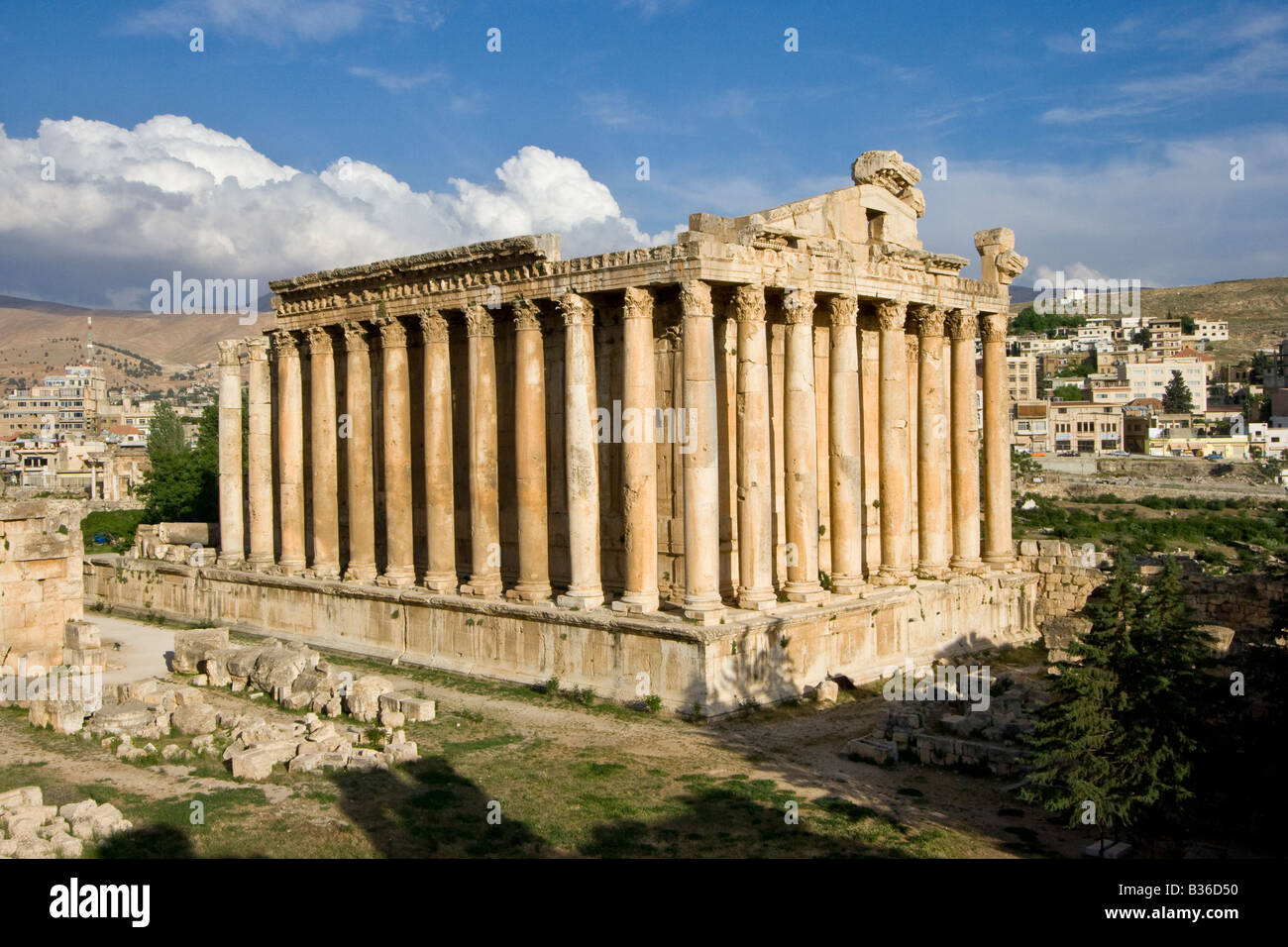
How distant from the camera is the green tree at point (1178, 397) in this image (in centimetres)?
11581

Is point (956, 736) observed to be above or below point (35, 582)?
below

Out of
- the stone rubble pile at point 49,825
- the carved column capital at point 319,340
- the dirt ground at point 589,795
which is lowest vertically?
the dirt ground at point 589,795

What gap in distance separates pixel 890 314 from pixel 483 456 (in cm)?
974

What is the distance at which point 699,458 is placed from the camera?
21.3m

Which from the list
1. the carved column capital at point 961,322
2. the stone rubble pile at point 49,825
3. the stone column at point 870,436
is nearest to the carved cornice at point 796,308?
the stone column at point 870,436

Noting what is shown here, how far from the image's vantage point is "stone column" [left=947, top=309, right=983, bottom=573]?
92.4 feet

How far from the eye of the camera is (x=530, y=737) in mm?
19531

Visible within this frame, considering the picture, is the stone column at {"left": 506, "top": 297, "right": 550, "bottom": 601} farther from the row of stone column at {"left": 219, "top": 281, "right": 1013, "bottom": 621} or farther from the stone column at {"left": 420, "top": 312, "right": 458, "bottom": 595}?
the stone column at {"left": 420, "top": 312, "right": 458, "bottom": 595}

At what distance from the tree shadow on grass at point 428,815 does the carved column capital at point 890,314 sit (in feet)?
46.4

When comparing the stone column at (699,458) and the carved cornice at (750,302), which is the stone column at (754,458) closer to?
the carved cornice at (750,302)

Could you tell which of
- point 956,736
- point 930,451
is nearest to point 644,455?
point 956,736

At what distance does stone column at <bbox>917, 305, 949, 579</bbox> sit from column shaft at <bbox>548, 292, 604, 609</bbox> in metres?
8.71

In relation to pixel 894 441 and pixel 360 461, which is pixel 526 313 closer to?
pixel 360 461
